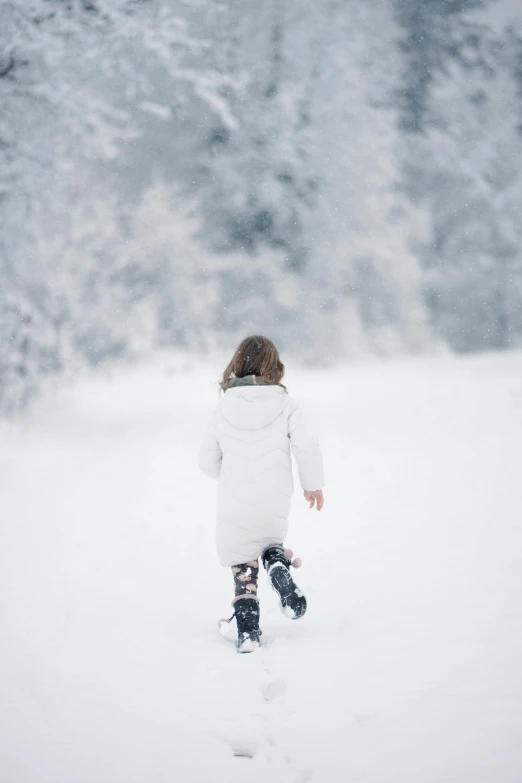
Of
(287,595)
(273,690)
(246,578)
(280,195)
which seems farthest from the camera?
(280,195)

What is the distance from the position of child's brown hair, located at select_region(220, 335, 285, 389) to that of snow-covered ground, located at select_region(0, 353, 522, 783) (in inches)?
48.0

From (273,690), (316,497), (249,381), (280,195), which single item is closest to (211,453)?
(249,381)

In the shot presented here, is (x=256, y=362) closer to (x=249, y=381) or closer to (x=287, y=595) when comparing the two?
(x=249, y=381)

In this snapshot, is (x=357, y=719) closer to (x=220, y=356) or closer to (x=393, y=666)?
(x=393, y=666)

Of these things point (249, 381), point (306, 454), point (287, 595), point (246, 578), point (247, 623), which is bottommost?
point (247, 623)

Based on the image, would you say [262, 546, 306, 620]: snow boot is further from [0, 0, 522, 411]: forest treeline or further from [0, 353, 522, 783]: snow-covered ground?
[0, 0, 522, 411]: forest treeline

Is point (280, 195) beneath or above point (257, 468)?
above

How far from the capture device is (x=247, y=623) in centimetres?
299

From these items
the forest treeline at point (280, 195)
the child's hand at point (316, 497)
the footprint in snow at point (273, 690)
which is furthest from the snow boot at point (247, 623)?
the forest treeline at point (280, 195)

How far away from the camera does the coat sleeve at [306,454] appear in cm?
316

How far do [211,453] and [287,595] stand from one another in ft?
2.54

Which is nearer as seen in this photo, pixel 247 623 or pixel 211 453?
pixel 247 623

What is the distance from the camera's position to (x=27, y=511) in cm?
557

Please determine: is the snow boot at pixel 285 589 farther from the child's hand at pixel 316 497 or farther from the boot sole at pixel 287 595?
the child's hand at pixel 316 497
